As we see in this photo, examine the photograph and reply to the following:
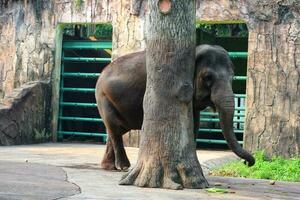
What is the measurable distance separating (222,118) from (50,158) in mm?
3613

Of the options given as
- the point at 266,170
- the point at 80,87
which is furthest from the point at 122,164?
the point at 80,87

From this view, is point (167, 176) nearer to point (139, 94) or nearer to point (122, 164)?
point (139, 94)

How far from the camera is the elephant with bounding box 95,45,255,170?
6.58 meters

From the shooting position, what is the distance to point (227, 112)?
6.51m

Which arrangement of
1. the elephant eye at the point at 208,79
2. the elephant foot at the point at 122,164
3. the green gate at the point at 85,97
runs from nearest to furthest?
the elephant eye at the point at 208,79 < the elephant foot at the point at 122,164 < the green gate at the point at 85,97

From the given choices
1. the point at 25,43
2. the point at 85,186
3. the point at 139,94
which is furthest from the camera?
the point at 25,43

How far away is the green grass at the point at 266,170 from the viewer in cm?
893

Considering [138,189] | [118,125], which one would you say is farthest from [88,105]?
[138,189]

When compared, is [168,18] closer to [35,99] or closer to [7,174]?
[7,174]

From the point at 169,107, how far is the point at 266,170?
3758 mm

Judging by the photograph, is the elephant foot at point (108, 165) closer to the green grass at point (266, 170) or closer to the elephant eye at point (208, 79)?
the green grass at point (266, 170)

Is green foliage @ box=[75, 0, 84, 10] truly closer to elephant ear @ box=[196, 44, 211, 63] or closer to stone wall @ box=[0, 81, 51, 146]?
stone wall @ box=[0, 81, 51, 146]

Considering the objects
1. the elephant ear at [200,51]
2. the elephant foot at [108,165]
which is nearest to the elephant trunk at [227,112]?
the elephant ear at [200,51]

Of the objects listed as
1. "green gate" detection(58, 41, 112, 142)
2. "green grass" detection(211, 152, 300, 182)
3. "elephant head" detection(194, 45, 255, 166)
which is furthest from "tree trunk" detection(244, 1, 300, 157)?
"elephant head" detection(194, 45, 255, 166)
